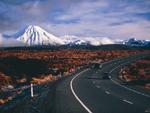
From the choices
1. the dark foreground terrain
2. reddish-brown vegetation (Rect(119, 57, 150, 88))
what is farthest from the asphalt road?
reddish-brown vegetation (Rect(119, 57, 150, 88))

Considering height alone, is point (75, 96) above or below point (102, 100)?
below

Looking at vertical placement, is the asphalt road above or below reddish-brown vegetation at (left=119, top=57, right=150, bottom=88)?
above

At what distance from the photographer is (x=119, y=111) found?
16.8 metres

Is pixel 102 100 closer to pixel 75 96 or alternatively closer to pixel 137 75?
pixel 75 96

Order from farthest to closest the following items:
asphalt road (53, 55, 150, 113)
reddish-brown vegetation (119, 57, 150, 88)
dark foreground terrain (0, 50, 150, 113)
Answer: reddish-brown vegetation (119, 57, 150, 88)
dark foreground terrain (0, 50, 150, 113)
asphalt road (53, 55, 150, 113)

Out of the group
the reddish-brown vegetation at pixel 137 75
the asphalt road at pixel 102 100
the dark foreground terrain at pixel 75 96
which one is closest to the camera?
the asphalt road at pixel 102 100

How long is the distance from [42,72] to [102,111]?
61.1 meters

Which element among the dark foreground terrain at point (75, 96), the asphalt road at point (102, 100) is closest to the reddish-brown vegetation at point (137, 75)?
the dark foreground terrain at point (75, 96)

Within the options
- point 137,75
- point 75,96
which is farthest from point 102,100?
point 137,75

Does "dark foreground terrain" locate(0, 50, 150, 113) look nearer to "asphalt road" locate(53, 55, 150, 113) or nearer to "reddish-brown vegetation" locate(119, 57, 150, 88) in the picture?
"asphalt road" locate(53, 55, 150, 113)

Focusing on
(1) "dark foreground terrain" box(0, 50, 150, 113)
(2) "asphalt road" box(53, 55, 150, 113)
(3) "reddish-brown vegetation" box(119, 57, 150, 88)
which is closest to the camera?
(2) "asphalt road" box(53, 55, 150, 113)

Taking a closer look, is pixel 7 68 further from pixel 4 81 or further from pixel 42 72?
pixel 4 81

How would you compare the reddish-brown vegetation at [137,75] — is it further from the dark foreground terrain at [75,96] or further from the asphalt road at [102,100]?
the asphalt road at [102,100]

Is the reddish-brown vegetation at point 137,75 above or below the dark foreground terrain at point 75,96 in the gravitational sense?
below
